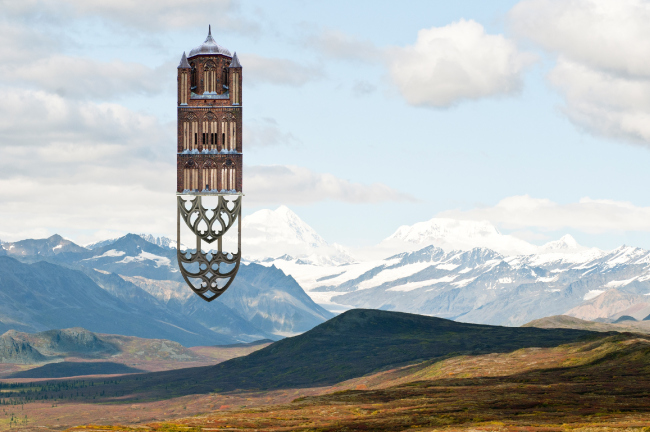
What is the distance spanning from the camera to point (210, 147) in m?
61.2

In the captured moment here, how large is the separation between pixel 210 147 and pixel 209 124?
1696 millimetres

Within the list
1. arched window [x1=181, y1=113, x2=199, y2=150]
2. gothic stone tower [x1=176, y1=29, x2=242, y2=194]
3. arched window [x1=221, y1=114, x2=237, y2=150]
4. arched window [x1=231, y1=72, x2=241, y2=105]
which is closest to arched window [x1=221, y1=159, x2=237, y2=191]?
Answer: gothic stone tower [x1=176, y1=29, x2=242, y2=194]

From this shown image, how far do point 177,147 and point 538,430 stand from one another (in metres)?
60.3

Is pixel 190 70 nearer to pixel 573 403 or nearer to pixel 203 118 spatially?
pixel 203 118

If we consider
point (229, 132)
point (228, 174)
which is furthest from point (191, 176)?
point (229, 132)

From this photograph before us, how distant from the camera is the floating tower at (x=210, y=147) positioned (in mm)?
60125

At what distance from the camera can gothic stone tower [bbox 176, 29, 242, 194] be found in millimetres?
60156

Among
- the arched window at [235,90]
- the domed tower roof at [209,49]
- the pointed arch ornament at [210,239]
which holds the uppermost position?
the domed tower roof at [209,49]

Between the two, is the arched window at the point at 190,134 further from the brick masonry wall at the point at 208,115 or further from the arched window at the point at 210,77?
the arched window at the point at 210,77

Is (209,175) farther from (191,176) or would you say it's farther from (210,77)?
(210,77)

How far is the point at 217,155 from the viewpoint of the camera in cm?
6103

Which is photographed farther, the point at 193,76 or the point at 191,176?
the point at 191,176

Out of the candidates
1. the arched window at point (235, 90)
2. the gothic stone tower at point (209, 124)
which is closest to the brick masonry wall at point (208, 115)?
the gothic stone tower at point (209, 124)

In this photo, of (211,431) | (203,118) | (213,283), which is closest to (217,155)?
(203,118)
